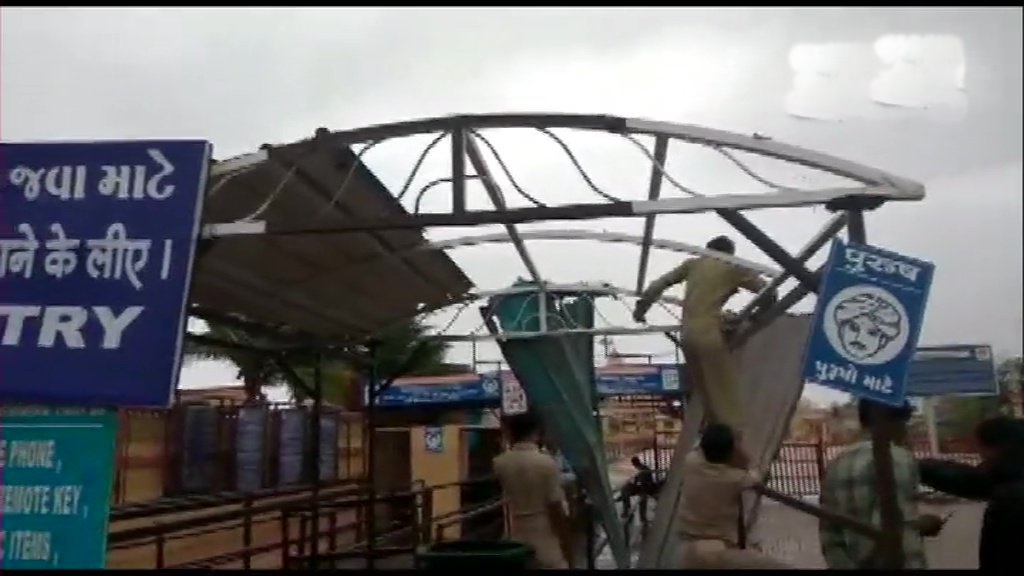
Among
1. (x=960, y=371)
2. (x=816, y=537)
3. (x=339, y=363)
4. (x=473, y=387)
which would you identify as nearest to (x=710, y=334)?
(x=339, y=363)

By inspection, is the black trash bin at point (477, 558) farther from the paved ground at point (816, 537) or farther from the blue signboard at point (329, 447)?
the blue signboard at point (329, 447)

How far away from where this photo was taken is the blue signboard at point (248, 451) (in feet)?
33.5

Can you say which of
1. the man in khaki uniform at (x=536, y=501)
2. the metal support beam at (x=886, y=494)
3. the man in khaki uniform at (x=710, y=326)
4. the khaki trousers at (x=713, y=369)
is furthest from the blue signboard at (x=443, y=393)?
the metal support beam at (x=886, y=494)

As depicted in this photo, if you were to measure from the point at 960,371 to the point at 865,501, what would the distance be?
13756 mm

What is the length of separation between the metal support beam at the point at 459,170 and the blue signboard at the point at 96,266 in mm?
1052

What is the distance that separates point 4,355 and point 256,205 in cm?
137

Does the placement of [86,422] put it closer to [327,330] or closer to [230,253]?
[230,253]

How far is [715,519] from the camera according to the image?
3.76 metres

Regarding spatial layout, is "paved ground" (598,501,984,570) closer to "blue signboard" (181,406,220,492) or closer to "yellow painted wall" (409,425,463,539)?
"yellow painted wall" (409,425,463,539)

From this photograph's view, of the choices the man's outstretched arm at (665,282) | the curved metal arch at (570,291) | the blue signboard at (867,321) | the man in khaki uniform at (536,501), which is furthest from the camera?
the curved metal arch at (570,291)

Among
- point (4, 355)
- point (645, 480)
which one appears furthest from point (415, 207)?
point (645, 480)

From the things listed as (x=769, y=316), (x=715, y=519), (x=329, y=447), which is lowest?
(x=715, y=519)

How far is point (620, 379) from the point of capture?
16.9 metres

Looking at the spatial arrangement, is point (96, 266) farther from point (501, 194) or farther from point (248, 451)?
point (248, 451)
